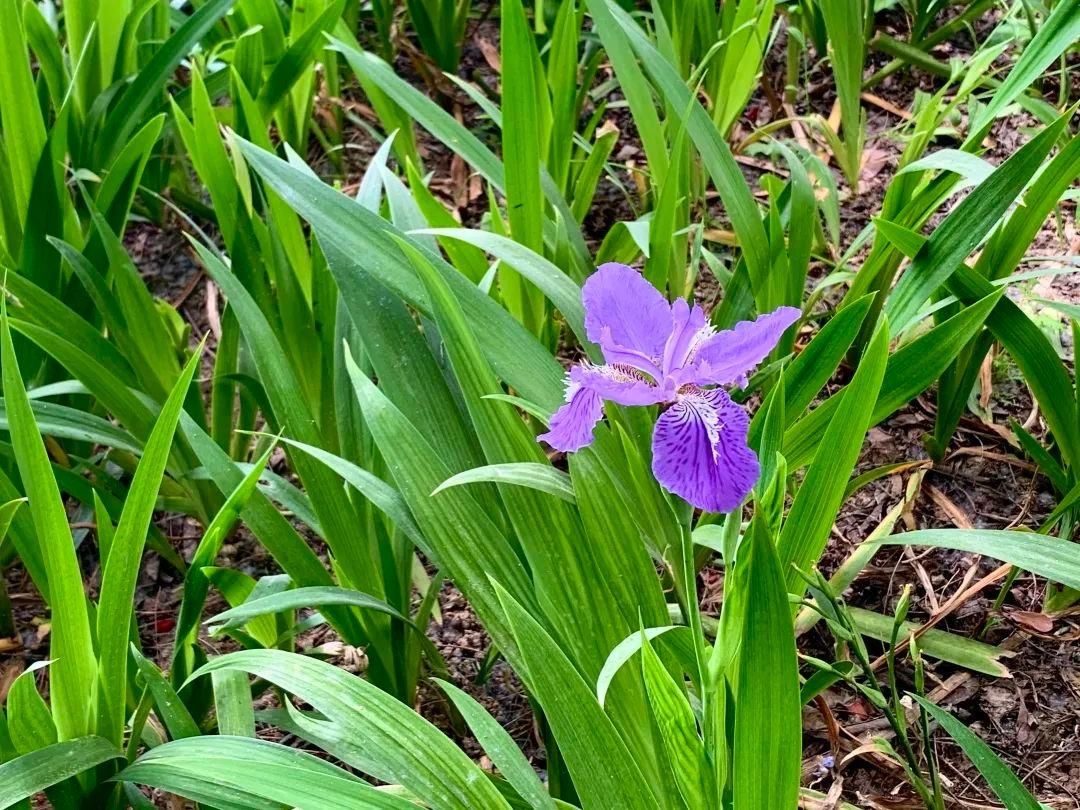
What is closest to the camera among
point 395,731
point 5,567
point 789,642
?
point 789,642

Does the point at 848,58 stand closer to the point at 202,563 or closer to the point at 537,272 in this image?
the point at 537,272

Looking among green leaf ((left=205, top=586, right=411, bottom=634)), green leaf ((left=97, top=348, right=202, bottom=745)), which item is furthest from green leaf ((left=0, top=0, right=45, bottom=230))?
green leaf ((left=205, top=586, right=411, bottom=634))

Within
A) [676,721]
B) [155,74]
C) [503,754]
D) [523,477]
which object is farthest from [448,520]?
[155,74]

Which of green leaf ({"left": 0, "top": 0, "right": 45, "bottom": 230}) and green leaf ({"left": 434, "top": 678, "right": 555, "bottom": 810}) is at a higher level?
green leaf ({"left": 0, "top": 0, "right": 45, "bottom": 230})

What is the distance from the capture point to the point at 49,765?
2.67ft

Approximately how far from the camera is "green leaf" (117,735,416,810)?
0.70 meters

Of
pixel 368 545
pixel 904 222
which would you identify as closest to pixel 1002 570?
pixel 904 222

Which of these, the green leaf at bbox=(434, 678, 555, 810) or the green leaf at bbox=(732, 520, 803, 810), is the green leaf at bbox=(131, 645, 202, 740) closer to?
the green leaf at bbox=(434, 678, 555, 810)

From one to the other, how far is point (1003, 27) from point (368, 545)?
1281 mm

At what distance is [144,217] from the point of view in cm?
186

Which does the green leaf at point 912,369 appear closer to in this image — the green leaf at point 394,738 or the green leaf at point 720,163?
the green leaf at point 720,163

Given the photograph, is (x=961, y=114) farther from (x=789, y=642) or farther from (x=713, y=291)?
(x=789, y=642)

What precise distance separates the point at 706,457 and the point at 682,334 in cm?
13

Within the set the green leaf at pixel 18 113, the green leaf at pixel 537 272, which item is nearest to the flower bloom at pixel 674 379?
the green leaf at pixel 537 272
